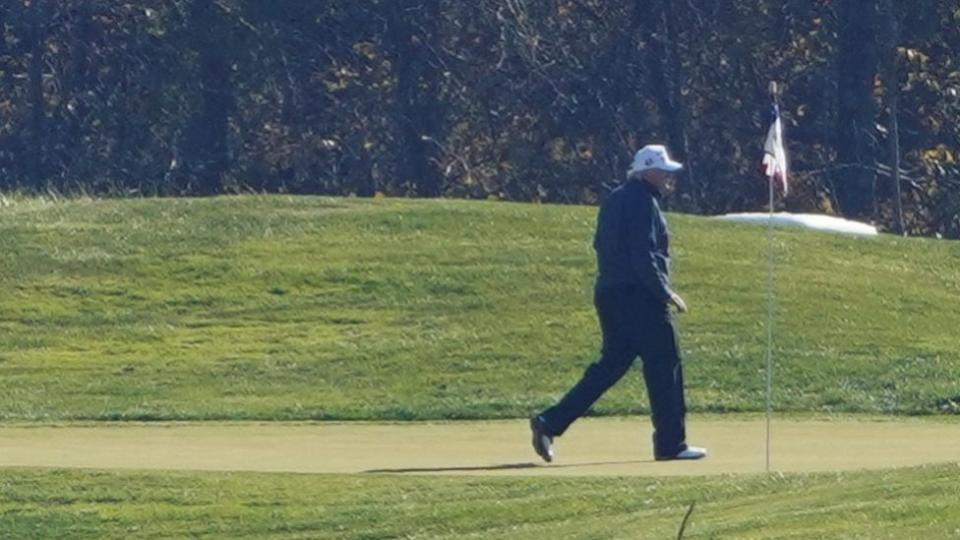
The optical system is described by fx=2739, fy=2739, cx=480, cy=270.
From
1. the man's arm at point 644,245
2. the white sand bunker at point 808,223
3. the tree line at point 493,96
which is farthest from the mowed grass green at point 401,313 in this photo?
the tree line at point 493,96

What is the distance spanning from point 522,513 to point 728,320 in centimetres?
858

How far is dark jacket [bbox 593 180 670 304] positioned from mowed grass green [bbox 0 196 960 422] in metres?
3.84

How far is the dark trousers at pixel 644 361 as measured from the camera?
13.4 metres

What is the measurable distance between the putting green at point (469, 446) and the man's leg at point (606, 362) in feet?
0.75

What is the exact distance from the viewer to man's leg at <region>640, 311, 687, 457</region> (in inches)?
526

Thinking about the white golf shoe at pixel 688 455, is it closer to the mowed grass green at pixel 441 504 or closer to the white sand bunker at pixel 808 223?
the mowed grass green at pixel 441 504

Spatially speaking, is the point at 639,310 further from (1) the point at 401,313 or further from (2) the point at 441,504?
(1) the point at 401,313

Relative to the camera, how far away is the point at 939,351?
19156mm

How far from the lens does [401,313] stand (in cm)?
2061

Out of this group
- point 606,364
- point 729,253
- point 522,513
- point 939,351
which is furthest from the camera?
point 729,253

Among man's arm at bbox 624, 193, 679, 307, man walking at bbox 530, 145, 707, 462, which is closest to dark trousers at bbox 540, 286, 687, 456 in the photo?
man walking at bbox 530, 145, 707, 462

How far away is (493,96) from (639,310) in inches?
944

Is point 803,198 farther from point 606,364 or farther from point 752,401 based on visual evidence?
point 606,364

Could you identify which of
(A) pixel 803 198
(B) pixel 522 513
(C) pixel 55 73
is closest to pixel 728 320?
(B) pixel 522 513
